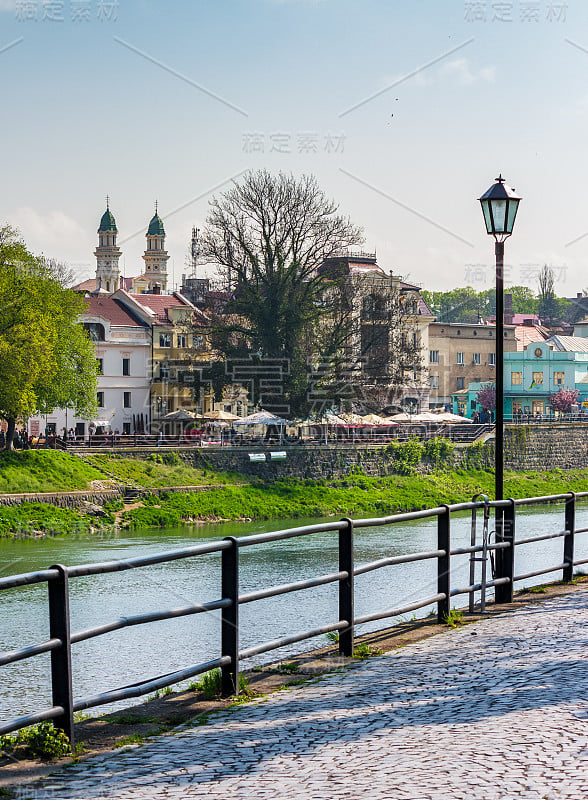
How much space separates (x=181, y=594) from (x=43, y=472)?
2364 cm

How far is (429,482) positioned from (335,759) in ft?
165

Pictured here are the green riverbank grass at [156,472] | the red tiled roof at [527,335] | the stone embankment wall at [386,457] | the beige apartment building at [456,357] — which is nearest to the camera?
the green riverbank grass at [156,472]

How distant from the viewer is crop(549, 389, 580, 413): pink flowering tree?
291 ft

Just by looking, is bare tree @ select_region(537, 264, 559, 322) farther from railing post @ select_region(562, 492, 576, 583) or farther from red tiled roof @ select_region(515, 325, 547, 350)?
railing post @ select_region(562, 492, 576, 583)

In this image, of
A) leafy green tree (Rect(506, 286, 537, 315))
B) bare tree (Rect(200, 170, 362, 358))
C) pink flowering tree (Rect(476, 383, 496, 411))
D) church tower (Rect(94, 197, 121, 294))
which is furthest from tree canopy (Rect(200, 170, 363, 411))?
leafy green tree (Rect(506, 286, 537, 315))

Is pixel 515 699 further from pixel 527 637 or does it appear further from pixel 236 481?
pixel 236 481

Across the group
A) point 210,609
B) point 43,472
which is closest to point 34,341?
point 43,472

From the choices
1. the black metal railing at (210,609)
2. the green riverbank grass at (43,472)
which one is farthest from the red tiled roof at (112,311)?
the black metal railing at (210,609)

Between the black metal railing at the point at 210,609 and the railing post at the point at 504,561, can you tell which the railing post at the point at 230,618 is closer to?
the black metal railing at the point at 210,609

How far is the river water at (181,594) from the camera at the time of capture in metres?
13.2

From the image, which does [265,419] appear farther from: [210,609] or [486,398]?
[210,609]

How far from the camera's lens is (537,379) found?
92.1m

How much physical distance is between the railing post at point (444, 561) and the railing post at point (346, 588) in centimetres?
127

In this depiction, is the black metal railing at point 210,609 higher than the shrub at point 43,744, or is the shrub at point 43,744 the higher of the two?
the black metal railing at point 210,609
